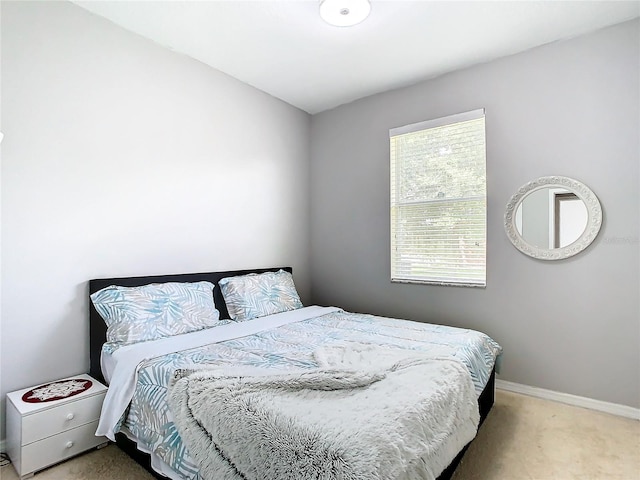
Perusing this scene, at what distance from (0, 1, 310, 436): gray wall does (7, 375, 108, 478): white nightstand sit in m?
0.29

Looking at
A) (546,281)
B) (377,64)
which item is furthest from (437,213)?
(377,64)

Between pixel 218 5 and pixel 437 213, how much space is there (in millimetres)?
2297

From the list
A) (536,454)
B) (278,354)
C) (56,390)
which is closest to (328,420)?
(278,354)

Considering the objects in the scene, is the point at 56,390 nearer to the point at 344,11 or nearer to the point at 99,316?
the point at 99,316

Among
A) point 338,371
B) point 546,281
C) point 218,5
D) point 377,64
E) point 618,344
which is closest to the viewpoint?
point 338,371

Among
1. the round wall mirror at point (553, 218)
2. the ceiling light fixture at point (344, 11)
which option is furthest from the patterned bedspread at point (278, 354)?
the ceiling light fixture at point (344, 11)

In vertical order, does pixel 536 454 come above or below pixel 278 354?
below

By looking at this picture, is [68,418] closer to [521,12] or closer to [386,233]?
[386,233]

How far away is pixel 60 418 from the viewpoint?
1.85 meters

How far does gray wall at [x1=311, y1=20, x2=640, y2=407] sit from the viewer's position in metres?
2.41

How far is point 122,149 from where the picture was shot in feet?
8.17

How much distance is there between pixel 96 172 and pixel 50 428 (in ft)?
4.93

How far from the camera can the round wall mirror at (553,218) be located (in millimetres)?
2523

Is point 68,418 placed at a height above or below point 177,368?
below
